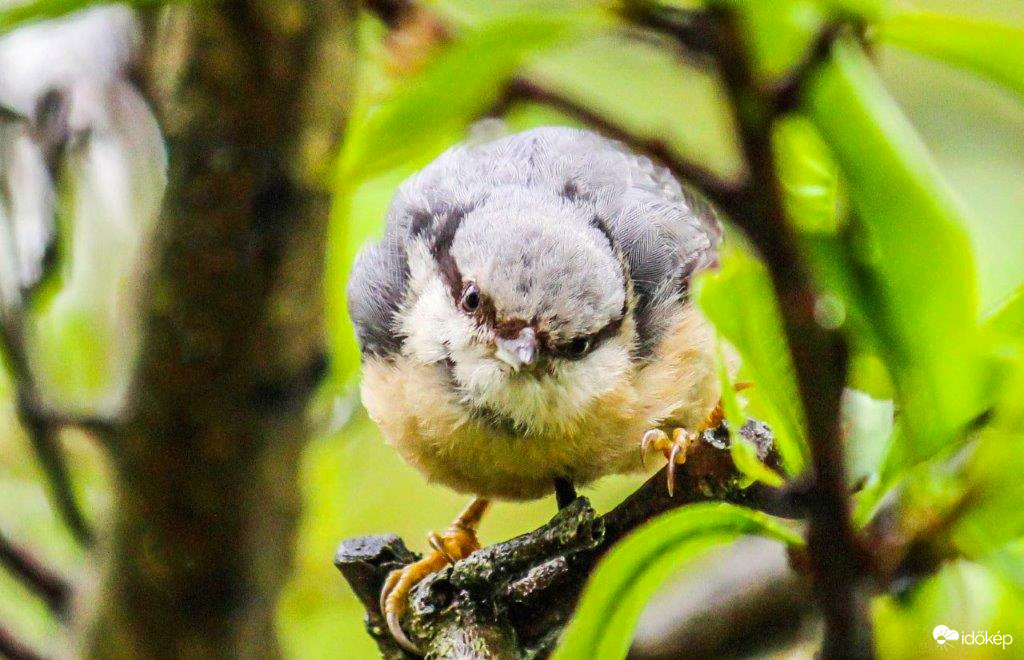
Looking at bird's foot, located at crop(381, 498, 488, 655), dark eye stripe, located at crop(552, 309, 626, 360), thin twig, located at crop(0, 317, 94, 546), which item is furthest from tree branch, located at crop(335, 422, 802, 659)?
thin twig, located at crop(0, 317, 94, 546)

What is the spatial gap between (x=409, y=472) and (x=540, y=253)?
2.77ft

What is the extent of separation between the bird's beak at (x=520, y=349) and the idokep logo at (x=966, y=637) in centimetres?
45

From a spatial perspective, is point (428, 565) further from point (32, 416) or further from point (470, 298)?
point (32, 416)

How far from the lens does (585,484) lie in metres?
1.03

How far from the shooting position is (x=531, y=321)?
0.92 meters

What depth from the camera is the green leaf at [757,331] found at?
40 cm

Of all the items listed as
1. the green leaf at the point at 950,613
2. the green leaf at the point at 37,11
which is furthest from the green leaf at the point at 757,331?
the green leaf at the point at 37,11

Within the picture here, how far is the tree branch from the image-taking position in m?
0.60

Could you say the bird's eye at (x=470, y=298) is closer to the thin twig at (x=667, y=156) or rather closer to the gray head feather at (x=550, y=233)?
the gray head feather at (x=550, y=233)

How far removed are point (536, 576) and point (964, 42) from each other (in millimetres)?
446

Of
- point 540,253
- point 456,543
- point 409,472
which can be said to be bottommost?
point 409,472

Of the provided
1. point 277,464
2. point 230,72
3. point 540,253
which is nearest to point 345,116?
point 230,72

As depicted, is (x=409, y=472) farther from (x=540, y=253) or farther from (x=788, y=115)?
(x=788, y=115)

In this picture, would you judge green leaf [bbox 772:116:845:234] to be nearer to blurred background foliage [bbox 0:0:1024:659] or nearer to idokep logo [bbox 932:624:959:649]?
blurred background foliage [bbox 0:0:1024:659]
